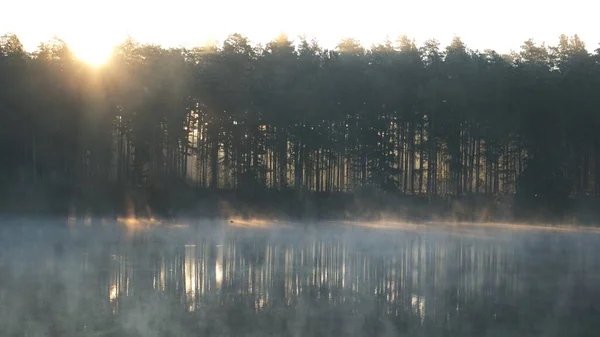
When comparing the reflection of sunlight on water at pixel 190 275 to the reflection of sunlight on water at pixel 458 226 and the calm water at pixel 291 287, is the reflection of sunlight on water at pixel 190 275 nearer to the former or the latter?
the calm water at pixel 291 287

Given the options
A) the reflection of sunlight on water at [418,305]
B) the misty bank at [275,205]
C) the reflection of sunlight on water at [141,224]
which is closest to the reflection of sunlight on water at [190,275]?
the reflection of sunlight on water at [418,305]

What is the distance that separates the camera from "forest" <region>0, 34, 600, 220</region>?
163ft

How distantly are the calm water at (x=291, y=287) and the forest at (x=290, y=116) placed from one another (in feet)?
67.2

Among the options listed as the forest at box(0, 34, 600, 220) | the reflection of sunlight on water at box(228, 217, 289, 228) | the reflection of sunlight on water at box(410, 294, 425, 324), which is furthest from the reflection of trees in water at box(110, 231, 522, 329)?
the forest at box(0, 34, 600, 220)

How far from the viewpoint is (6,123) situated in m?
48.5

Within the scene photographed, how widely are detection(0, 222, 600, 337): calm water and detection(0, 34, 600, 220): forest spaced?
20478 mm

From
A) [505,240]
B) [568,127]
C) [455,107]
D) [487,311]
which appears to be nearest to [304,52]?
[455,107]

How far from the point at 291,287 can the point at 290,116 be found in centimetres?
3713

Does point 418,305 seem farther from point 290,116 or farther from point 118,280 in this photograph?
point 290,116

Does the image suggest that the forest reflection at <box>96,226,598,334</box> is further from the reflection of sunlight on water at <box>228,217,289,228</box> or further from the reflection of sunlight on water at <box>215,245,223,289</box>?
the reflection of sunlight on water at <box>228,217,289,228</box>

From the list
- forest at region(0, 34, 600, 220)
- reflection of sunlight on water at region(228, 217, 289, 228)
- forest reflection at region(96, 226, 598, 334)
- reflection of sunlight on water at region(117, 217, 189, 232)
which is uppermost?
forest at region(0, 34, 600, 220)

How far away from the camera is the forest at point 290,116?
49562 millimetres

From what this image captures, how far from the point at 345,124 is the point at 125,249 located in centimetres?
3192

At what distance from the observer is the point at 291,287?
16.7m
